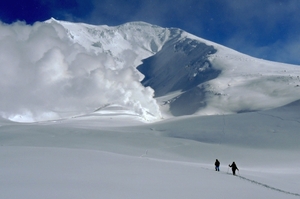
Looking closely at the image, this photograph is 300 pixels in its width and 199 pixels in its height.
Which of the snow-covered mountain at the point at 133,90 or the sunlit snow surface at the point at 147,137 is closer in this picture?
the sunlit snow surface at the point at 147,137

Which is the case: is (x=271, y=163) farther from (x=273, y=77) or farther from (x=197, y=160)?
(x=273, y=77)

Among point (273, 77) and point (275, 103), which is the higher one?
point (273, 77)

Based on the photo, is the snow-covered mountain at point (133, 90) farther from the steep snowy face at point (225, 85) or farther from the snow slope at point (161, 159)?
the snow slope at point (161, 159)

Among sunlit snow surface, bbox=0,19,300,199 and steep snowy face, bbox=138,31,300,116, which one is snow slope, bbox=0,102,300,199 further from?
steep snowy face, bbox=138,31,300,116

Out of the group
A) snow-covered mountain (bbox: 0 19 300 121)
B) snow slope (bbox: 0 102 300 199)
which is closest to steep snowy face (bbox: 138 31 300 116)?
snow-covered mountain (bbox: 0 19 300 121)

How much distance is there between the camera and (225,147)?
3209 centimetres

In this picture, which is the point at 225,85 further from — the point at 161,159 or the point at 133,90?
the point at 161,159

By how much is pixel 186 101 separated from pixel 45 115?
49.1 m

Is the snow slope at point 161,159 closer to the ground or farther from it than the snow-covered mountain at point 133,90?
closer to the ground

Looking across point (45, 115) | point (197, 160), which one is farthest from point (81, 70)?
point (197, 160)

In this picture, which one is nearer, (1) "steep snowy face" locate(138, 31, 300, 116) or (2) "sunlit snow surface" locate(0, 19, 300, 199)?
(2) "sunlit snow surface" locate(0, 19, 300, 199)

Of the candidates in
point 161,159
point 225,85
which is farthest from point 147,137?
point 225,85

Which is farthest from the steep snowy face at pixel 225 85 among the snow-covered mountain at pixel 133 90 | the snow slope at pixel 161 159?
the snow slope at pixel 161 159

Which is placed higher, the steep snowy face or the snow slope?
the steep snowy face
